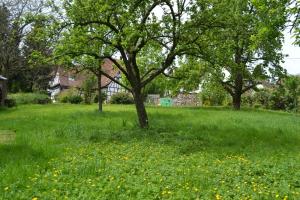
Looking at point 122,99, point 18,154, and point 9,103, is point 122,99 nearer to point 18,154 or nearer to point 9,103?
point 9,103

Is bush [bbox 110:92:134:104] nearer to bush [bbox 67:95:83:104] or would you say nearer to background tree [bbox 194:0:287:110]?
bush [bbox 67:95:83:104]

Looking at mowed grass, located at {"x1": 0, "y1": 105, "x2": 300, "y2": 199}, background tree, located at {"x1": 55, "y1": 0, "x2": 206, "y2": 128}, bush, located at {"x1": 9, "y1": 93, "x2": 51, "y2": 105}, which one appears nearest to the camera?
mowed grass, located at {"x1": 0, "y1": 105, "x2": 300, "y2": 199}

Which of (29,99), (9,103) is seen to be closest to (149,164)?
(9,103)

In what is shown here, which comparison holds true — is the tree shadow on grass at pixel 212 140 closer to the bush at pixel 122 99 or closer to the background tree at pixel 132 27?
the background tree at pixel 132 27

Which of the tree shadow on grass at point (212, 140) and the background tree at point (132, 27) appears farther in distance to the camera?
the background tree at point (132, 27)

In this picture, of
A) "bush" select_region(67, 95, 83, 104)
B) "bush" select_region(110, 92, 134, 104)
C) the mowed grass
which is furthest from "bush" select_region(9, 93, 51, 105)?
the mowed grass

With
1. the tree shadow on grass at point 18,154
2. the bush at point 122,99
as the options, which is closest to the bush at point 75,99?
the bush at point 122,99

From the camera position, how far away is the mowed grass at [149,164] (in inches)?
320

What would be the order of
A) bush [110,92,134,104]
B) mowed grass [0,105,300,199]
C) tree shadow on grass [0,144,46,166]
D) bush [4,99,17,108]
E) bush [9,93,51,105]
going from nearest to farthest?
mowed grass [0,105,300,199] → tree shadow on grass [0,144,46,166] → bush [4,99,17,108] → bush [9,93,51,105] → bush [110,92,134,104]

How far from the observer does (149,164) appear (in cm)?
1105

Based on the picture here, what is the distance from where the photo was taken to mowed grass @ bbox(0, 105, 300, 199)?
26.7ft

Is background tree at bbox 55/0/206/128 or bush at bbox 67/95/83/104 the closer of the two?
background tree at bbox 55/0/206/128

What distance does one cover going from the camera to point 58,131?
704 inches

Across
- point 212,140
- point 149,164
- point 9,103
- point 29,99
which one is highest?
point 29,99
